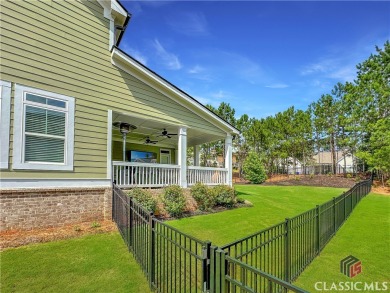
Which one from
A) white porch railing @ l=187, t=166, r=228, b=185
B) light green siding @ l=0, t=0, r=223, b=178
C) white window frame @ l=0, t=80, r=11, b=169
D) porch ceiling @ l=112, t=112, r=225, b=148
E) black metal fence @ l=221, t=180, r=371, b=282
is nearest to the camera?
black metal fence @ l=221, t=180, r=371, b=282

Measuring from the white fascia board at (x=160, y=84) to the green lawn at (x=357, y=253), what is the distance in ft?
22.5

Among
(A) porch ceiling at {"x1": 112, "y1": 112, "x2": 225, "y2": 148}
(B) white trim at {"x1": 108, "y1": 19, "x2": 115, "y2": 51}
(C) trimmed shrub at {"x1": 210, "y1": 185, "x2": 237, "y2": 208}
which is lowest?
(C) trimmed shrub at {"x1": 210, "y1": 185, "x2": 237, "y2": 208}

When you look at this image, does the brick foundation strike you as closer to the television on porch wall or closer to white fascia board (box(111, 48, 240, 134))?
Answer: white fascia board (box(111, 48, 240, 134))

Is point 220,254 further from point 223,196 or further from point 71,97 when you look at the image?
point 223,196

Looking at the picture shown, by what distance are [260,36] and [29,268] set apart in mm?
12421

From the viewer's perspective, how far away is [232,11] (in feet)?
31.3

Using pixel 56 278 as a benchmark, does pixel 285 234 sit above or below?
above

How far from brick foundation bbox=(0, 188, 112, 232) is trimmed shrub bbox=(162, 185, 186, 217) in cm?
196

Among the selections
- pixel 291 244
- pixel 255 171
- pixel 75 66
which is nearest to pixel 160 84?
pixel 75 66

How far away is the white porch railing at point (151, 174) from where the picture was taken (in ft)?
26.2

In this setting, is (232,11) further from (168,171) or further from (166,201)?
(166,201)

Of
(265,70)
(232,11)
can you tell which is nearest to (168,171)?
(232,11)

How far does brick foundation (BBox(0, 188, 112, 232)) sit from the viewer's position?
555 cm

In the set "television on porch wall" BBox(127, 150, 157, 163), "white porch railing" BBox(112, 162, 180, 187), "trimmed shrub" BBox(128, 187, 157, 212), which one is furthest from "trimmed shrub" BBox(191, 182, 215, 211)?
"television on porch wall" BBox(127, 150, 157, 163)
